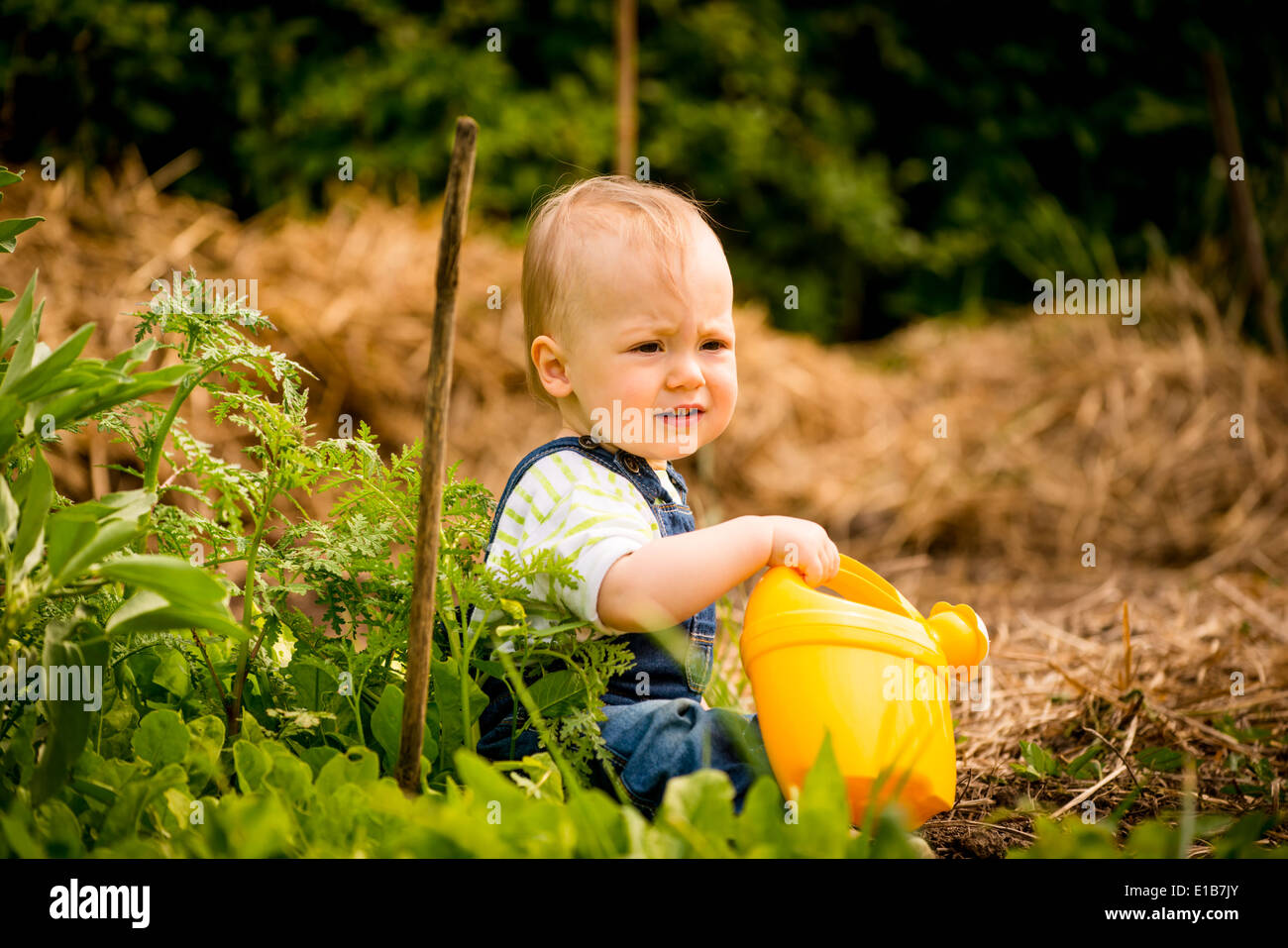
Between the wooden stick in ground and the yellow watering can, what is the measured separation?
0.43 m

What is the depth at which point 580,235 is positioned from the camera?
1.49 m

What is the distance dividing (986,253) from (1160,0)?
1950mm

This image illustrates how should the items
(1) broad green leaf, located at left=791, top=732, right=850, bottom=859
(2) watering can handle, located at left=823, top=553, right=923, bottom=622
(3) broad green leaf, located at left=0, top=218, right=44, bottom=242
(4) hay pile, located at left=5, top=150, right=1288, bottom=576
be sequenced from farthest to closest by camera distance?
(4) hay pile, located at left=5, top=150, right=1288, bottom=576, (2) watering can handle, located at left=823, top=553, right=923, bottom=622, (3) broad green leaf, located at left=0, top=218, right=44, bottom=242, (1) broad green leaf, located at left=791, top=732, right=850, bottom=859

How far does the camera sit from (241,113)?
575 cm

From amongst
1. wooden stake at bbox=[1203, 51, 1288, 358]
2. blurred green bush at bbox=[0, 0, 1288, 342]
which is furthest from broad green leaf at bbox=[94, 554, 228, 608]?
wooden stake at bbox=[1203, 51, 1288, 358]

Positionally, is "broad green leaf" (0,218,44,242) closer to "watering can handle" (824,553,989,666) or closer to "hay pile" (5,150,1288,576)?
"watering can handle" (824,553,989,666)

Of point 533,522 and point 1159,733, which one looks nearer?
point 533,522

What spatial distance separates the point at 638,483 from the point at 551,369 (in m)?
0.22

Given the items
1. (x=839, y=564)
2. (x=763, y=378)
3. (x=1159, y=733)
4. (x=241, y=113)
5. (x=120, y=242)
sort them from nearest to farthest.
→ 1. (x=839, y=564)
2. (x=1159, y=733)
3. (x=120, y=242)
4. (x=763, y=378)
5. (x=241, y=113)

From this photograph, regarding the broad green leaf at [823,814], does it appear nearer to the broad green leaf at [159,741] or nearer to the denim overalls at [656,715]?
the denim overalls at [656,715]

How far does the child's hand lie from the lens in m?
1.33

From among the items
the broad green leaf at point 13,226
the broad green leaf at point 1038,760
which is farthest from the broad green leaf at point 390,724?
the broad green leaf at point 1038,760
